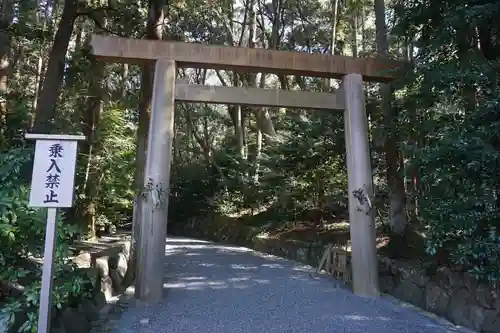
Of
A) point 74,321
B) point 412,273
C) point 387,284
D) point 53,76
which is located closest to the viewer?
point 74,321

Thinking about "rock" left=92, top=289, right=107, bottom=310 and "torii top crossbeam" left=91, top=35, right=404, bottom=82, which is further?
"torii top crossbeam" left=91, top=35, right=404, bottom=82

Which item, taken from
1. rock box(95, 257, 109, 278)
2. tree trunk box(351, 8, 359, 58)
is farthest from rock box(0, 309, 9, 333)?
tree trunk box(351, 8, 359, 58)

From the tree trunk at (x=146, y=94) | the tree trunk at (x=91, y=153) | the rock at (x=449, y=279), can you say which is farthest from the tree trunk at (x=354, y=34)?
the rock at (x=449, y=279)

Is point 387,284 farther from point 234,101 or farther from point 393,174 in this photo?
point 234,101

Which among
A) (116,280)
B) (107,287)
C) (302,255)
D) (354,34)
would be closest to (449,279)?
(302,255)

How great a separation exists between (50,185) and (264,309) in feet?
10.1

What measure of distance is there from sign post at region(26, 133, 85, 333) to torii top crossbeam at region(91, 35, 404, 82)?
273cm

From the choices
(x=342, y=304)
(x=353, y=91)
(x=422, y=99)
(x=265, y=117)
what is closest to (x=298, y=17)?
(x=265, y=117)

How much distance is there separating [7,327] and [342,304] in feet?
12.7

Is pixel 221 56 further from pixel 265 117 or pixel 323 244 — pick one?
pixel 265 117

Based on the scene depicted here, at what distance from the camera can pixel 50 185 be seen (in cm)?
301

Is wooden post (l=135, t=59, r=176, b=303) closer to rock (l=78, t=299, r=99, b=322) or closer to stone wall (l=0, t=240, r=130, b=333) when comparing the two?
stone wall (l=0, t=240, r=130, b=333)

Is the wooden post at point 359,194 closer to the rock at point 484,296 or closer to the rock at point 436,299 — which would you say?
the rock at point 436,299

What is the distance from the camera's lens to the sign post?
2.86 m
